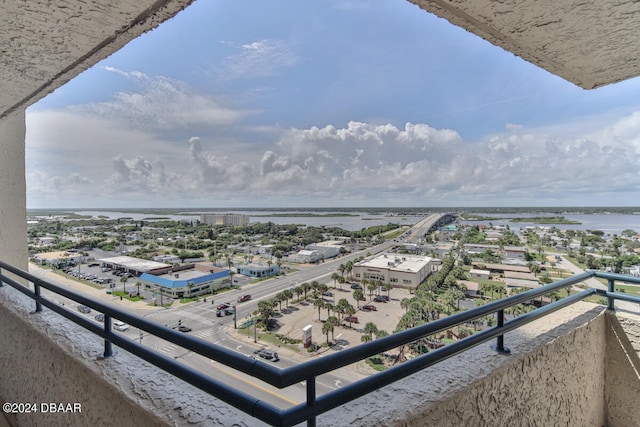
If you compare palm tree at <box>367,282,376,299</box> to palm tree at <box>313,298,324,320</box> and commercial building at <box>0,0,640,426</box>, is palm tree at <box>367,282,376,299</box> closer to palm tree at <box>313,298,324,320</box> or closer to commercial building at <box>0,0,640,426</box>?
palm tree at <box>313,298,324,320</box>

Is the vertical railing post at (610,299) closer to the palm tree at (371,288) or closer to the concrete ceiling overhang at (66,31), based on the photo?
the palm tree at (371,288)

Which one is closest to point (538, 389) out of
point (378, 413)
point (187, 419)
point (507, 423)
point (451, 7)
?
point (507, 423)

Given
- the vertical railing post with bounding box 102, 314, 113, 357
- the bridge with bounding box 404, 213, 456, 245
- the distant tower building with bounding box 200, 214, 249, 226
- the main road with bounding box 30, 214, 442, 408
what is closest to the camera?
the main road with bounding box 30, 214, 442, 408

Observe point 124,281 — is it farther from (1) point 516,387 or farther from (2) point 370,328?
(1) point 516,387

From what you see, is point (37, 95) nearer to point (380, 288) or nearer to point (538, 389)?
point (538, 389)

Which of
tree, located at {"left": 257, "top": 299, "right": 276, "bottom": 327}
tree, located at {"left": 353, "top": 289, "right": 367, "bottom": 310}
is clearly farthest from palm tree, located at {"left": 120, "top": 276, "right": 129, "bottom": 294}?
tree, located at {"left": 353, "top": 289, "right": 367, "bottom": 310}
